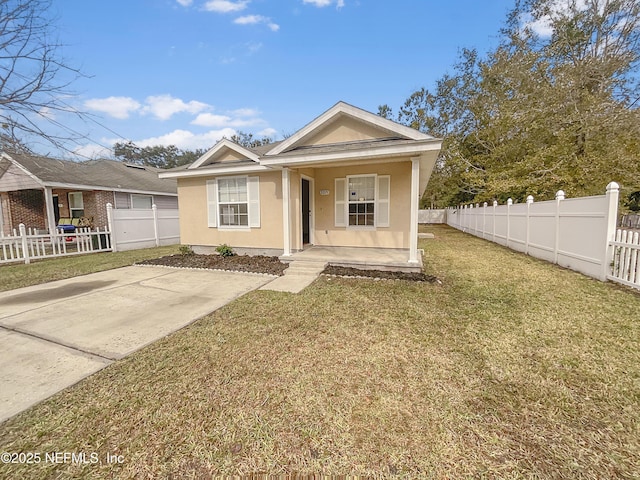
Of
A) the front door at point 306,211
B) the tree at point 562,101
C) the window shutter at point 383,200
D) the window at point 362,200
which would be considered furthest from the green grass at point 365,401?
the tree at point 562,101

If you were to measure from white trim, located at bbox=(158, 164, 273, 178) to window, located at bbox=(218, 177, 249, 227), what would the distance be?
0.35 metres

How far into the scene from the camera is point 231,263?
25.6 feet

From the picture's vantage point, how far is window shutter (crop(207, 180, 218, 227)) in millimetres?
8906

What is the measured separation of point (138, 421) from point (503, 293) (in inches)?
223

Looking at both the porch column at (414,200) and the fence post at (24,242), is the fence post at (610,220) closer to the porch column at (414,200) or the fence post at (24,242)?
the porch column at (414,200)

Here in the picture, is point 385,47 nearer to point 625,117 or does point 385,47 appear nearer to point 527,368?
point 625,117

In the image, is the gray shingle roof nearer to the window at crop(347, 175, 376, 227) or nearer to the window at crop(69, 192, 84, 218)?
the window at crop(69, 192, 84, 218)

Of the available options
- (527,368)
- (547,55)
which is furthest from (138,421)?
(547,55)

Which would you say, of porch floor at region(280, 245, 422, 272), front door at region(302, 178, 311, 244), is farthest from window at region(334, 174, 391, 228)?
front door at region(302, 178, 311, 244)

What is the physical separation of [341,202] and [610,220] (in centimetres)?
599

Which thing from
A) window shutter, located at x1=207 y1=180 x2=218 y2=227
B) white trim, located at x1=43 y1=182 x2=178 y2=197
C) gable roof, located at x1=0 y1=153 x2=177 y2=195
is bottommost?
window shutter, located at x1=207 y1=180 x2=218 y2=227

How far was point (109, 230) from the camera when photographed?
1073 centimetres

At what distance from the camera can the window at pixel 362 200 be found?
8211 millimetres

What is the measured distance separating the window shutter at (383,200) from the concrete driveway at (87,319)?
392 cm
